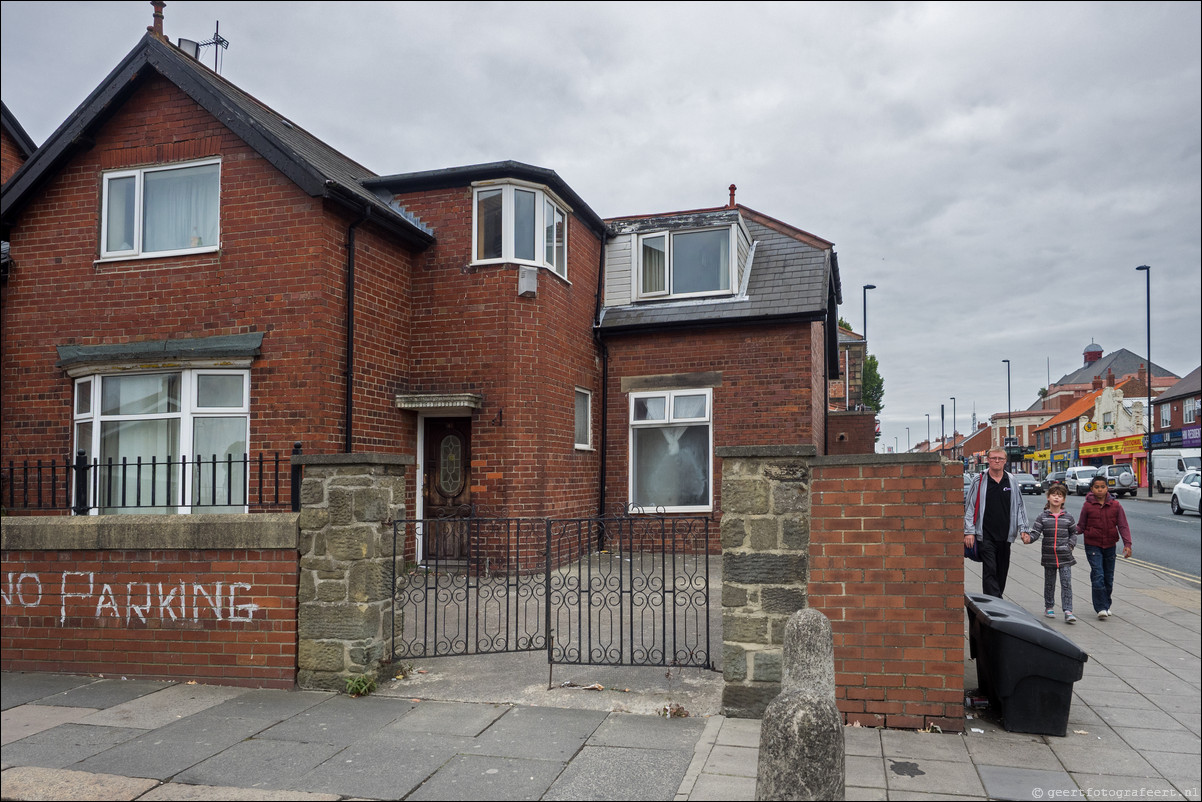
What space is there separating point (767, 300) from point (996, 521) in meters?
6.68

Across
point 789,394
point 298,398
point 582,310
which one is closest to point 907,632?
point 298,398

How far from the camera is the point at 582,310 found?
14055 mm

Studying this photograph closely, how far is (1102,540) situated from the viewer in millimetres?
8484

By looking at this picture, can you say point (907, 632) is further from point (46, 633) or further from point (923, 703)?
point (46, 633)

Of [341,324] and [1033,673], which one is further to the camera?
[341,324]

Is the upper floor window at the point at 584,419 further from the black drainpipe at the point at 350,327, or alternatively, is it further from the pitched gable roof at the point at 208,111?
the black drainpipe at the point at 350,327

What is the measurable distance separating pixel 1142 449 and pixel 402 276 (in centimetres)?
1083

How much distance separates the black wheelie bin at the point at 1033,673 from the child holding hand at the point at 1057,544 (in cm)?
386

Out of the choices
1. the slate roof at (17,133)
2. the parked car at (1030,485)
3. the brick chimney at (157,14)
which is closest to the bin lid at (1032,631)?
the brick chimney at (157,14)

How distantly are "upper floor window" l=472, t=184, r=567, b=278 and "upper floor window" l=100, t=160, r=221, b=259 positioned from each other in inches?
141

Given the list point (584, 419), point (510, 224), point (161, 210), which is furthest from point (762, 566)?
point (161, 210)

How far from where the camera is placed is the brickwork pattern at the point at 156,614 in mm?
6211

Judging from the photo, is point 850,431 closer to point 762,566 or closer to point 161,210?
point 161,210

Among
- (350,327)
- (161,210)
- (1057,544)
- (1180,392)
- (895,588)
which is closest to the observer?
(895,588)
